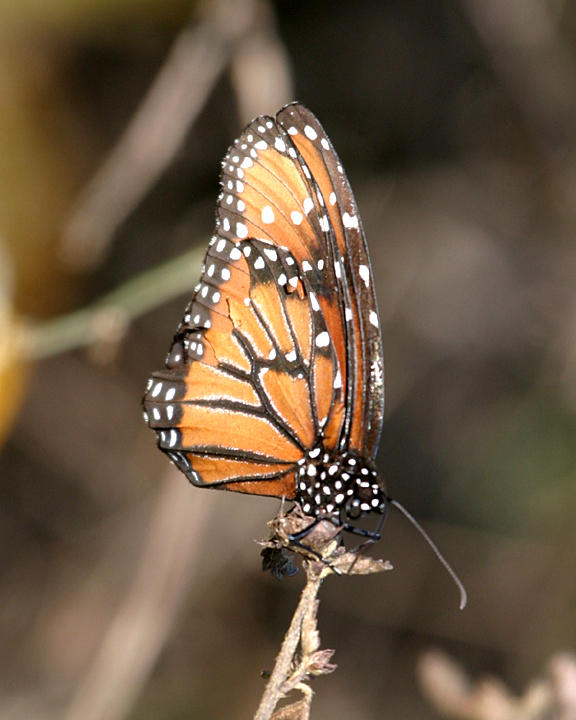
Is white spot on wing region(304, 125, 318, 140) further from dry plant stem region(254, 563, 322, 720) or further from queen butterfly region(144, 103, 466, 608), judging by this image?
dry plant stem region(254, 563, 322, 720)

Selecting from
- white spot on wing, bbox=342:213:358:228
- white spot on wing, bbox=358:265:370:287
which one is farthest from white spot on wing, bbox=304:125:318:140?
white spot on wing, bbox=358:265:370:287

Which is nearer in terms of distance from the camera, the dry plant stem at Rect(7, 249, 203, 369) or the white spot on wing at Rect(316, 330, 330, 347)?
the white spot on wing at Rect(316, 330, 330, 347)

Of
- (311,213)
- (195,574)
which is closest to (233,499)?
(195,574)

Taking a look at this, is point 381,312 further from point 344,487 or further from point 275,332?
point 344,487

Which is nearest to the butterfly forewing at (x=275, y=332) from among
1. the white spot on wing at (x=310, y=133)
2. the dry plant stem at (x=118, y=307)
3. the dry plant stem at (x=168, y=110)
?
the white spot on wing at (x=310, y=133)

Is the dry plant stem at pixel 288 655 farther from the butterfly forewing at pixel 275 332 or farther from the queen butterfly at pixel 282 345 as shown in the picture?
the butterfly forewing at pixel 275 332

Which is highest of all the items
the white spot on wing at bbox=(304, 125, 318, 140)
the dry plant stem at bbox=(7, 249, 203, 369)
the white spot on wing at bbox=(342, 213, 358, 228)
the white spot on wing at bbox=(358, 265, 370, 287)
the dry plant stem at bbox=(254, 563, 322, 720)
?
the white spot on wing at bbox=(304, 125, 318, 140)
